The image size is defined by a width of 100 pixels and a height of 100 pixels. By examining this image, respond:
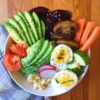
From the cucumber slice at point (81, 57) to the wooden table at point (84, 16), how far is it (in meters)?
0.10

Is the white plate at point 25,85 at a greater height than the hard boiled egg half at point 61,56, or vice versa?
the hard boiled egg half at point 61,56

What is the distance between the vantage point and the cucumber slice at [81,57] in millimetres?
592

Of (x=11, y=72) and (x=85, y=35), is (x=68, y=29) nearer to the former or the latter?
(x=85, y=35)

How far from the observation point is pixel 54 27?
2.01ft

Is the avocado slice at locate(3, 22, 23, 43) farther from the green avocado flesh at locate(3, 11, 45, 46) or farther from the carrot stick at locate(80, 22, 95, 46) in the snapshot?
the carrot stick at locate(80, 22, 95, 46)

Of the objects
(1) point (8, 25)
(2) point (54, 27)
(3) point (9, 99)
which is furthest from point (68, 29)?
(3) point (9, 99)

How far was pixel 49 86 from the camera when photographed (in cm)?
64

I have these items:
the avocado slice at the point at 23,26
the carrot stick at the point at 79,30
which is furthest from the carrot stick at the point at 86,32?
the avocado slice at the point at 23,26

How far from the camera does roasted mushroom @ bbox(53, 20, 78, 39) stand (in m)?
0.60

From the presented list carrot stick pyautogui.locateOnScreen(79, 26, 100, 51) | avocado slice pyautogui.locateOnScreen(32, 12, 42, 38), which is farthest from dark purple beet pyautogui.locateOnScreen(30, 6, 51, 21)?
carrot stick pyautogui.locateOnScreen(79, 26, 100, 51)

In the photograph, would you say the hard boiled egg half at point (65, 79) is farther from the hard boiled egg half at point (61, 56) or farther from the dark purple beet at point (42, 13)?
the dark purple beet at point (42, 13)

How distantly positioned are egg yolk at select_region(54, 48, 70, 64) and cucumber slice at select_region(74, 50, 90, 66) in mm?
19

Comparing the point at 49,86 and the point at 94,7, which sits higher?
the point at 94,7

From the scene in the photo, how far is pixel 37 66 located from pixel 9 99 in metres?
0.14
